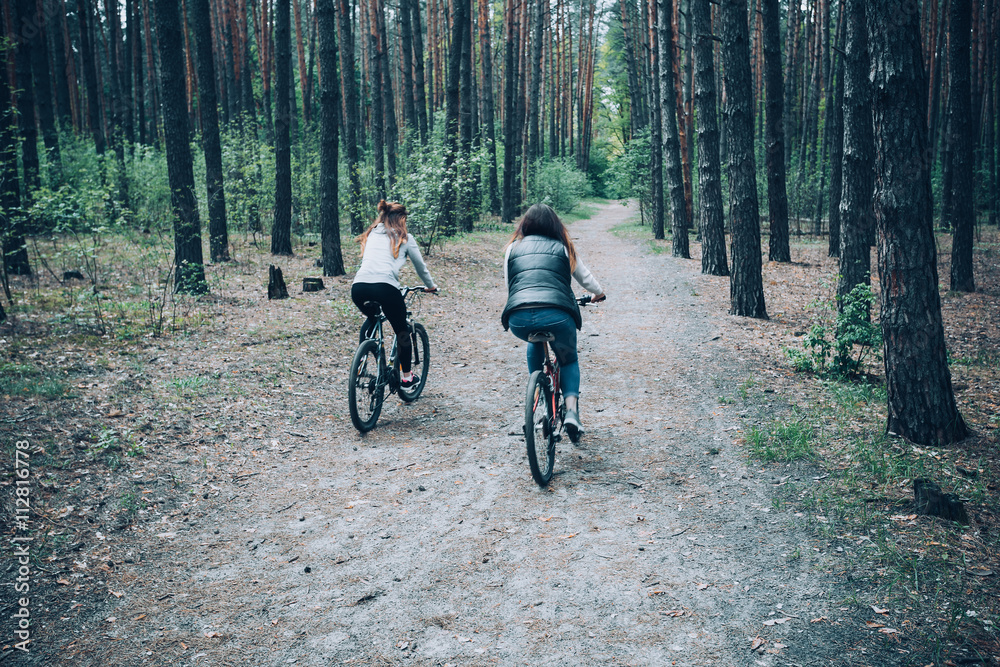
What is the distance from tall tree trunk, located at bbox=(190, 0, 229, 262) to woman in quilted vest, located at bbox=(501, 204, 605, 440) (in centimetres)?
1103

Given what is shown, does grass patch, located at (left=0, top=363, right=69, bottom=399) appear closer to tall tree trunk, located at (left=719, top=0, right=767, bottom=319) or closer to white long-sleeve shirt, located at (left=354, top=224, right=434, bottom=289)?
white long-sleeve shirt, located at (left=354, top=224, right=434, bottom=289)

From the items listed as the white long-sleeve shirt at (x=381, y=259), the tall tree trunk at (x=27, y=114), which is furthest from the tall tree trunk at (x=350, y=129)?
the white long-sleeve shirt at (x=381, y=259)

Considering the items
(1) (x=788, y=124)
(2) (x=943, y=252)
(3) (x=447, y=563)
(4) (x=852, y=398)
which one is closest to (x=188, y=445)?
(3) (x=447, y=563)

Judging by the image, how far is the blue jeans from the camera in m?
4.98

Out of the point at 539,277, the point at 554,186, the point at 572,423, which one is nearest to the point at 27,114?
the point at 539,277

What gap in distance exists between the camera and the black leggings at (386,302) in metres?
6.48

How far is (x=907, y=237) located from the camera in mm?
5230

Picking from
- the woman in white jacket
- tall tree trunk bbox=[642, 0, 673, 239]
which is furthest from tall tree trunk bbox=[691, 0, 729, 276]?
the woman in white jacket

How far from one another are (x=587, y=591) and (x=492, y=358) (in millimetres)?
5605

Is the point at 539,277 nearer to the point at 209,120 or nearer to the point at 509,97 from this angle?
the point at 209,120

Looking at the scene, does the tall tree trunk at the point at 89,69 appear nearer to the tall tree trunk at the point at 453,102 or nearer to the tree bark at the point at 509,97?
the tall tree trunk at the point at 453,102

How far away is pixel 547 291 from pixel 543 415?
3.21 ft

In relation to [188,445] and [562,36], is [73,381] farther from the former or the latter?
[562,36]

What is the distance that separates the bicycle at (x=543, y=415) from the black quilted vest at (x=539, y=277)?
0.26m
